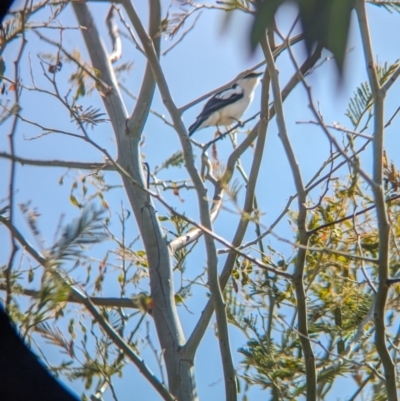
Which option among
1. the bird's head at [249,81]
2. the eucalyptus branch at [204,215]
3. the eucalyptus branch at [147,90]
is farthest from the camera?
the bird's head at [249,81]

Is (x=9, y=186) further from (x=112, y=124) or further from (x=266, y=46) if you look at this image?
(x=112, y=124)

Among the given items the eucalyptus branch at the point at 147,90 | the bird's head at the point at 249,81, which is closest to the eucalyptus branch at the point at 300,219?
the eucalyptus branch at the point at 147,90

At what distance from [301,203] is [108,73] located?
1.68 m

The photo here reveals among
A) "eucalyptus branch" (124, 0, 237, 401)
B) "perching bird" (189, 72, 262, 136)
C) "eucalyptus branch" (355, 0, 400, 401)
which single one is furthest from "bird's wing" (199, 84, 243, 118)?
"eucalyptus branch" (355, 0, 400, 401)

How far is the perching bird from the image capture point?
5355 mm

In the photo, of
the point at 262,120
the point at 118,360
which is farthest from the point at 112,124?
the point at 118,360

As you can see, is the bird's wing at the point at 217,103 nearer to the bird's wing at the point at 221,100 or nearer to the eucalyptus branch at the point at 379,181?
the bird's wing at the point at 221,100

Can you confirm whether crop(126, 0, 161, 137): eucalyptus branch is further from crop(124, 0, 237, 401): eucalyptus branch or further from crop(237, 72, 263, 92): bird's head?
crop(237, 72, 263, 92): bird's head

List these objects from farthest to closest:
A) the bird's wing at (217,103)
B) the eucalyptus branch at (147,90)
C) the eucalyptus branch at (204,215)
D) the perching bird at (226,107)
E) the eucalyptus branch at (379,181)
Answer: the bird's wing at (217,103), the perching bird at (226,107), the eucalyptus branch at (147,90), the eucalyptus branch at (204,215), the eucalyptus branch at (379,181)

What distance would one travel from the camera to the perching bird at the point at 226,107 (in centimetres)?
536

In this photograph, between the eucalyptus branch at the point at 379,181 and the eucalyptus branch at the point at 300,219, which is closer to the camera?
the eucalyptus branch at the point at 379,181

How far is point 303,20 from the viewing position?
0.88 meters

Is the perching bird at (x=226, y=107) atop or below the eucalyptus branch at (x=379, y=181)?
atop

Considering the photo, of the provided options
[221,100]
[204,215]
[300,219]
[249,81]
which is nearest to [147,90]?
[204,215]
